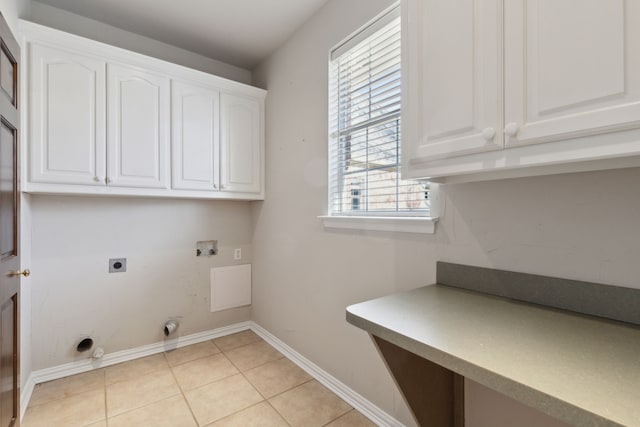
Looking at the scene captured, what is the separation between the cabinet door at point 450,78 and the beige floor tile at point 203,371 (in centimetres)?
204

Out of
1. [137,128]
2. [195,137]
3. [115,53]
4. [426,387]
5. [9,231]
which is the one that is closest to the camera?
[426,387]

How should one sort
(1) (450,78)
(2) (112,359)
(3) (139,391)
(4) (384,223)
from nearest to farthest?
1. (1) (450,78)
2. (4) (384,223)
3. (3) (139,391)
4. (2) (112,359)

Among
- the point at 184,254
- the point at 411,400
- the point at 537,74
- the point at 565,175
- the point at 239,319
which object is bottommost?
the point at 239,319

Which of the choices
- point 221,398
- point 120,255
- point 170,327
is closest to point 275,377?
point 221,398

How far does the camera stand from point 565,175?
1051 millimetres

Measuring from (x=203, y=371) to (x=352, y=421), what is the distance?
47.2 inches

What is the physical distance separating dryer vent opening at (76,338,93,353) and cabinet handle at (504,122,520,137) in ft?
9.75

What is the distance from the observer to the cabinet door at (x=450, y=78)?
914 millimetres

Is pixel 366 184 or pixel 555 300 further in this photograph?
pixel 366 184

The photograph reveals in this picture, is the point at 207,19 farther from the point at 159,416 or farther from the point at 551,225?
the point at 159,416

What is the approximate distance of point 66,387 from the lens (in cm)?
205

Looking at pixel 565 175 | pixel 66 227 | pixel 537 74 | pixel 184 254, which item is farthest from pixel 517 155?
pixel 66 227

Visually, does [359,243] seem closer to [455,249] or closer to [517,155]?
[455,249]

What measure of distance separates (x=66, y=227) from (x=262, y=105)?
1881 mm
